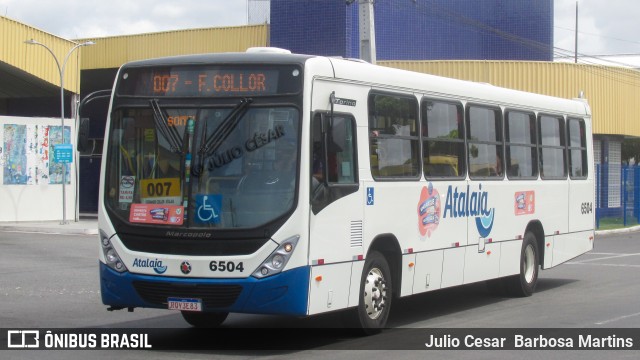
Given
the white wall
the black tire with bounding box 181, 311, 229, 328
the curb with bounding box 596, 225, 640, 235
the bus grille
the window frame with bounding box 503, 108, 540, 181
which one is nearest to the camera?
the bus grille

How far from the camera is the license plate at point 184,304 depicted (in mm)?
9898

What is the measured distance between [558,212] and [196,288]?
28.8 ft

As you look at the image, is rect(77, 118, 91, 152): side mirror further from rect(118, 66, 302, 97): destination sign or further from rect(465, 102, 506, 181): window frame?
rect(465, 102, 506, 181): window frame

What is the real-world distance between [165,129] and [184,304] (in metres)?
1.85

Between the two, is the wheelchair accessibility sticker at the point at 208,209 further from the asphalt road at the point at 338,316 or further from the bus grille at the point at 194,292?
the asphalt road at the point at 338,316

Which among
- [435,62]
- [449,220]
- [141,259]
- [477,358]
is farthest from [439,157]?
[435,62]

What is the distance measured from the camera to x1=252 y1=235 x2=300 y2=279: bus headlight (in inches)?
383

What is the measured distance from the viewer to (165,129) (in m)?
10.4

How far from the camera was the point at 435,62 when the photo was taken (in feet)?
127

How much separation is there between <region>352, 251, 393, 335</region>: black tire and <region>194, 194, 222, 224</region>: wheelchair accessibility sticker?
193 cm

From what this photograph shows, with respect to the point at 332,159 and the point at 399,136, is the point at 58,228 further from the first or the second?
the point at 332,159

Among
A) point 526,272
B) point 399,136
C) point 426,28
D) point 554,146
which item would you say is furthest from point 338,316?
point 426,28

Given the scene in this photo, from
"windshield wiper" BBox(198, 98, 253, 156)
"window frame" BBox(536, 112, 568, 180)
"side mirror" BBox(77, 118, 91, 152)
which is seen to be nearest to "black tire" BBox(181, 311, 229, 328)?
"side mirror" BBox(77, 118, 91, 152)

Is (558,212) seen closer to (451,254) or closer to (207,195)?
(451,254)
